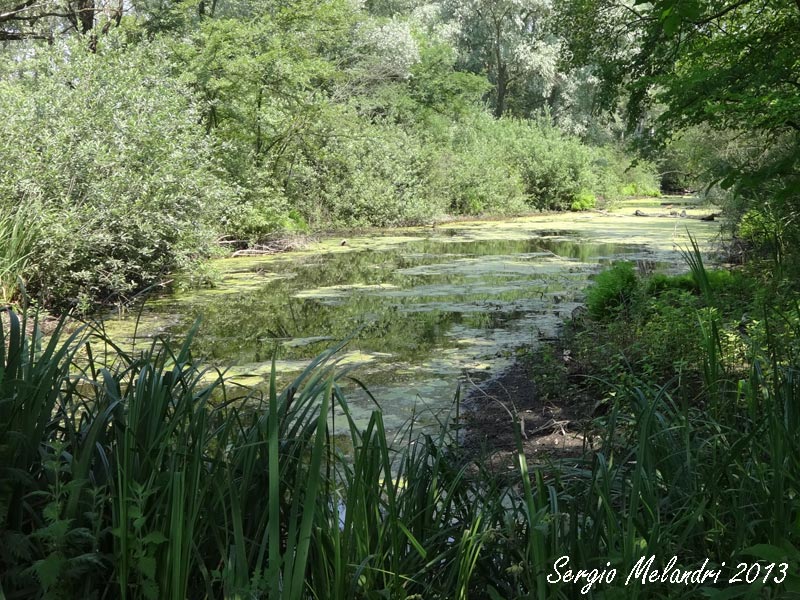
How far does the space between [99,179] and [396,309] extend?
380 cm

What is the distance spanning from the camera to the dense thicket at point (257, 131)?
8.53 metres

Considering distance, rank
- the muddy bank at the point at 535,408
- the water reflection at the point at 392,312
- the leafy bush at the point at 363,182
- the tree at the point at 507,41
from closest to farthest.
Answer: the muddy bank at the point at 535,408 < the water reflection at the point at 392,312 < the leafy bush at the point at 363,182 < the tree at the point at 507,41

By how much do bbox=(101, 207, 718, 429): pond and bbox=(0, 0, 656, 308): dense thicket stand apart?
3.41 feet

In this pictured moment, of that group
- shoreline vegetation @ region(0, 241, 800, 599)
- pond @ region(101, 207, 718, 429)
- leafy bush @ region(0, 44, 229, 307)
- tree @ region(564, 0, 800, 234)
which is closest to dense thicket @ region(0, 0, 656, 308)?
leafy bush @ region(0, 44, 229, 307)

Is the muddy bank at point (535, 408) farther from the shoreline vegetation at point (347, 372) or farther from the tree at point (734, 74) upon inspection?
the tree at point (734, 74)

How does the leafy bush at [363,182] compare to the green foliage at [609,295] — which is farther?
the leafy bush at [363,182]

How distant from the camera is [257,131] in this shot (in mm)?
16891

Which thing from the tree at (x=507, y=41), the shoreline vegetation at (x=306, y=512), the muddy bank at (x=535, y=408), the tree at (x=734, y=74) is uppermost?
the tree at (x=507, y=41)

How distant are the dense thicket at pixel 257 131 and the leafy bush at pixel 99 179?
0.09ft

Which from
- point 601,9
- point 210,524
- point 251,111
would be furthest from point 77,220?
point 251,111

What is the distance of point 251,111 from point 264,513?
15.4 meters

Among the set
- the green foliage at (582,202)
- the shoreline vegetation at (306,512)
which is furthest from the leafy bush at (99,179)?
the green foliage at (582,202)

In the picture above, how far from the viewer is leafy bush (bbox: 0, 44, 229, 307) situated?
26.4 ft

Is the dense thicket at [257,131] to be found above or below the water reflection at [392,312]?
above
